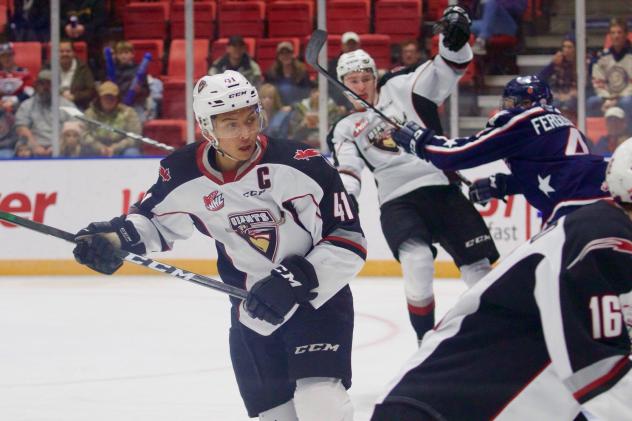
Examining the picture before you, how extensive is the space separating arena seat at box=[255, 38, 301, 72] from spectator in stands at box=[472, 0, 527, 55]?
120cm

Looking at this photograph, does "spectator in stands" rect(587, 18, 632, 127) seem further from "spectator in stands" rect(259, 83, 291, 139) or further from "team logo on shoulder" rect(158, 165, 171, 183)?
"team logo on shoulder" rect(158, 165, 171, 183)

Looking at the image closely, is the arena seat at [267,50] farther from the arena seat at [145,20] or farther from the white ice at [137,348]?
the white ice at [137,348]

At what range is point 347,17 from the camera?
7.71 m

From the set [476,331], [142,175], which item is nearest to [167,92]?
[142,175]

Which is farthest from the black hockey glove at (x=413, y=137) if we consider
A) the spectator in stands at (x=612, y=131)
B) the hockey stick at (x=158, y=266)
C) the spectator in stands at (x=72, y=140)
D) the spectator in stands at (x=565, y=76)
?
the spectator in stands at (x=72, y=140)

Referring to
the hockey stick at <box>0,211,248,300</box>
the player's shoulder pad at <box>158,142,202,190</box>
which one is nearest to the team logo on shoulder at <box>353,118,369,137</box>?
the hockey stick at <box>0,211,248,300</box>

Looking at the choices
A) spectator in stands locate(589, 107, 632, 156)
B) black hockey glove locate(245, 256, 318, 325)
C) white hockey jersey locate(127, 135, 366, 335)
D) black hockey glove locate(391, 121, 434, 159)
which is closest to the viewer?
black hockey glove locate(245, 256, 318, 325)

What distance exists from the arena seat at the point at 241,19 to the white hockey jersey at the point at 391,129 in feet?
10.7

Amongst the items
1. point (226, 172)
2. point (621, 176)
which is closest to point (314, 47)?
point (226, 172)

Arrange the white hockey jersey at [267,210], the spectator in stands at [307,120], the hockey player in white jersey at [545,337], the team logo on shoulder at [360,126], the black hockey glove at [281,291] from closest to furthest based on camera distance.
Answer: the hockey player in white jersey at [545,337] → the black hockey glove at [281,291] → the white hockey jersey at [267,210] → the team logo on shoulder at [360,126] → the spectator in stands at [307,120]

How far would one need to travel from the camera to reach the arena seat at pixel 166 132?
7.72 meters

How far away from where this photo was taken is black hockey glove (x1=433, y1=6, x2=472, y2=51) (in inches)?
168

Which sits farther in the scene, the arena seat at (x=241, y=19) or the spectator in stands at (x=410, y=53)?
the arena seat at (x=241, y=19)

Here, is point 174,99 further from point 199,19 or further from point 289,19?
point 289,19
